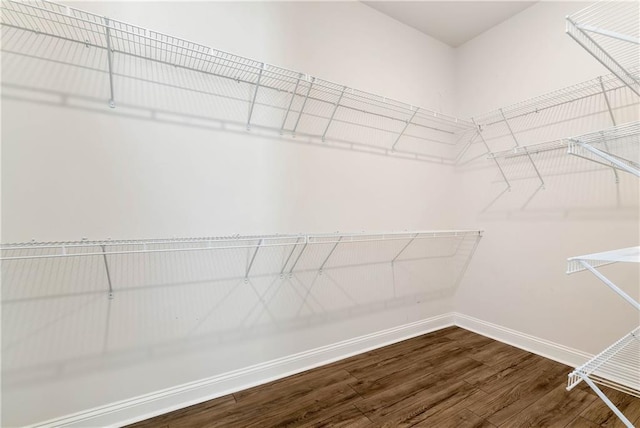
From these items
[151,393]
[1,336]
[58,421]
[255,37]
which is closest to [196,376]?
[151,393]

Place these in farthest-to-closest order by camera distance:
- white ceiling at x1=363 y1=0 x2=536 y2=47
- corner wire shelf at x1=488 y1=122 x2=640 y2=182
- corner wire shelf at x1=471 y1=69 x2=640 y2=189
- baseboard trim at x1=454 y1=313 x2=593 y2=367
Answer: white ceiling at x1=363 y1=0 x2=536 y2=47 < baseboard trim at x1=454 y1=313 x2=593 y2=367 < corner wire shelf at x1=471 y1=69 x2=640 y2=189 < corner wire shelf at x1=488 y1=122 x2=640 y2=182

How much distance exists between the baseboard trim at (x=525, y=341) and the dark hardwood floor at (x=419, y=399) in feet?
0.23

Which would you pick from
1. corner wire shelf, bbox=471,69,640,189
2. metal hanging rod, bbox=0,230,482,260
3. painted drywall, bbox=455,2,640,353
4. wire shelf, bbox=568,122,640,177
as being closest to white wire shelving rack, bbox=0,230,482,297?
metal hanging rod, bbox=0,230,482,260

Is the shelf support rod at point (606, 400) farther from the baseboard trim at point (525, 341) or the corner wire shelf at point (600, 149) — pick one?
the baseboard trim at point (525, 341)

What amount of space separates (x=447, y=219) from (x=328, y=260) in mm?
1341

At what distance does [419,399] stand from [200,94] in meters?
2.11

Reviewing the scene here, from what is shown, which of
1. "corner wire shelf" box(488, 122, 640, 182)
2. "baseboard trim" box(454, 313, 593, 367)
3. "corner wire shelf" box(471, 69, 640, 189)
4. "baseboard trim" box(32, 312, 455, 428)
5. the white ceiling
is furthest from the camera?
the white ceiling

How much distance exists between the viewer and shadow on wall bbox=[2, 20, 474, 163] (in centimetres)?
126

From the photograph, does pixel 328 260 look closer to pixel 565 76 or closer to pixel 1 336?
pixel 1 336

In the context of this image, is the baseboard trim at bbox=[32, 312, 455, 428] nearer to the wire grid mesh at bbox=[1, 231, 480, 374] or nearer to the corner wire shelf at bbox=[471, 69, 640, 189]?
the wire grid mesh at bbox=[1, 231, 480, 374]

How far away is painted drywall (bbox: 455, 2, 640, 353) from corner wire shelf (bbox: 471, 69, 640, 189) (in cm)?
3

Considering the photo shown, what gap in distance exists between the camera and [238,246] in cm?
148

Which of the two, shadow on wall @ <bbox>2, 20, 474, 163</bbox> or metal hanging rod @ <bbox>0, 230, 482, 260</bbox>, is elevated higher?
shadow on wall @ <bbox>2, 20, 474, 163</bbox>

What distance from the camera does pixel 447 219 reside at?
8.73 feet
